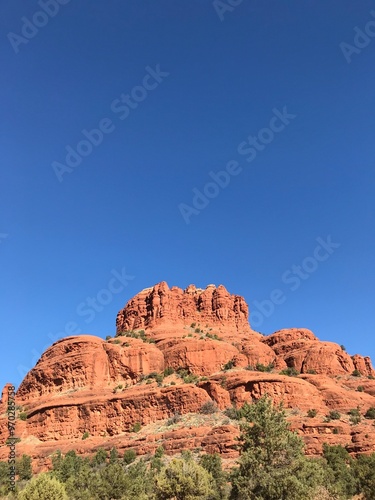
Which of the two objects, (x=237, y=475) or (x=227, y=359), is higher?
(x=227, y=359)

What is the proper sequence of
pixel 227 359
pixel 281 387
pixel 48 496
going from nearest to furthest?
1. pixel 48 496
2. pixel 281 387
3. pixel 227 359

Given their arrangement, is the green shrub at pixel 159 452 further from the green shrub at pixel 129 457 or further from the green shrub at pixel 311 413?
the green shrub at pixel 311 413

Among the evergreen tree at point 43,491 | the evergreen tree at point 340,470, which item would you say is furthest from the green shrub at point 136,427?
the evergreen tree at point 43,491

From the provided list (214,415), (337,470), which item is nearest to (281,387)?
(214,415)

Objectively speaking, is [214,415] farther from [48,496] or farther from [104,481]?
[48,496]

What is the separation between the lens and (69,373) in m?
78.2

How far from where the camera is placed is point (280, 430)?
25.0 meters

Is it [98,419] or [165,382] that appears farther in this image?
[165,382]

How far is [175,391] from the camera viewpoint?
6538 centimetres

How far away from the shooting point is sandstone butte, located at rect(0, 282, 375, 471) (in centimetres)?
5616

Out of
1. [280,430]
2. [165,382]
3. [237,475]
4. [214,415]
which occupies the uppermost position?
[165,382]

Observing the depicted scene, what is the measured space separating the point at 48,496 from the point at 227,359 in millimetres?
53296

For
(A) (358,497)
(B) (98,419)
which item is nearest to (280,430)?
(A) (358,497)

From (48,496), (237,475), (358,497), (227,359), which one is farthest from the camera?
(227,359)
